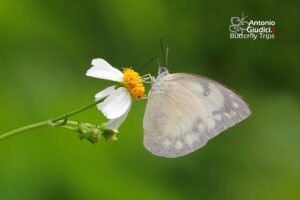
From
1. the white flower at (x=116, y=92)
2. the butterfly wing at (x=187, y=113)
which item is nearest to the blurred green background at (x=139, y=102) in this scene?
the butterfly wing at (x=187, y=113)

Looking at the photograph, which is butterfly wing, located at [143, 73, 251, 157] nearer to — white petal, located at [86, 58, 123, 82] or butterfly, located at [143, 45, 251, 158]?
butterfly, located at [143, 45, 251, 158]

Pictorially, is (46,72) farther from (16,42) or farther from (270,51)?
(270,51)

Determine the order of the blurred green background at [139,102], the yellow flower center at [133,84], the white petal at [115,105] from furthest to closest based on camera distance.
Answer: the blurred green background at [139,102], the yellow flower center at [133,84], the white petal at [115,105]

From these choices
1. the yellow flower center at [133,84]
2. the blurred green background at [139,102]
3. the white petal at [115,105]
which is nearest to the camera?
the white petal at [115,105]

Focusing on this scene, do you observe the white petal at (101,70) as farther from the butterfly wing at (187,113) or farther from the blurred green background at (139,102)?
the blurred green background at (139,102)

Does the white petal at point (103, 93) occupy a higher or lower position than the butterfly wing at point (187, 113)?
higher

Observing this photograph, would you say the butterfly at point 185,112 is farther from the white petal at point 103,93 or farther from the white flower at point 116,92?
the white petal at point 103,93

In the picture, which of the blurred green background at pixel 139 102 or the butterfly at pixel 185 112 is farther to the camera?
the blurred green background at pixel 139 102
